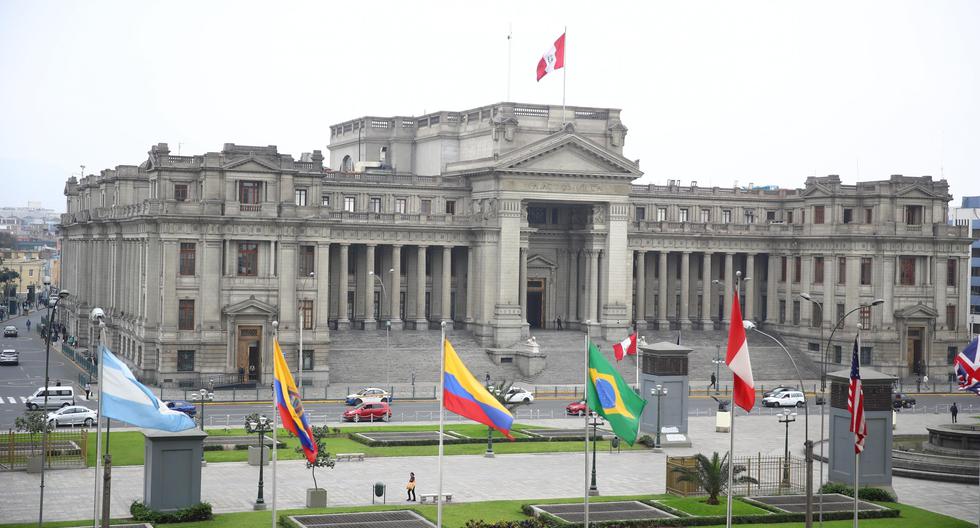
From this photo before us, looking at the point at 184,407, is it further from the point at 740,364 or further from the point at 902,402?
the point at 902,402

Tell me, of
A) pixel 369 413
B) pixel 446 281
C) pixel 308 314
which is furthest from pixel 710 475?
pixel 446 281

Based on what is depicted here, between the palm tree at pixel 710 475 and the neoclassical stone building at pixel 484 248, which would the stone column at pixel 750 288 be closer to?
the neoclassical stone building at pixel 484 248

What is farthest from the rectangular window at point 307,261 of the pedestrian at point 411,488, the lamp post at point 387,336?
the pedestrian at point 411,488

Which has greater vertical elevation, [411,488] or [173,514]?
[411,488]

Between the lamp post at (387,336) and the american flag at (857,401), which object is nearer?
the american flag at (857,401)

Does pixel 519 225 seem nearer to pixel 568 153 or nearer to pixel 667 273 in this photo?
pixel 568 153

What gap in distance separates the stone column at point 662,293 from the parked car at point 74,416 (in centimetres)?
6103

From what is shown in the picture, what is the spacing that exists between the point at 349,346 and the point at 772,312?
4298 cm

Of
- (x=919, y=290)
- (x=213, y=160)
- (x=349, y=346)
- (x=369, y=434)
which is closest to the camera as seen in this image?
(x=369, y=434)

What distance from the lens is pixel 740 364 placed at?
44781 mm

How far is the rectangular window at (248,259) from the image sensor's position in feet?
325

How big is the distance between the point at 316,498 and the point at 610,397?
1368 cm

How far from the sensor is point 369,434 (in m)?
75.4

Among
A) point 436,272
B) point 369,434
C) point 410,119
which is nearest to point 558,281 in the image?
point 436,272
